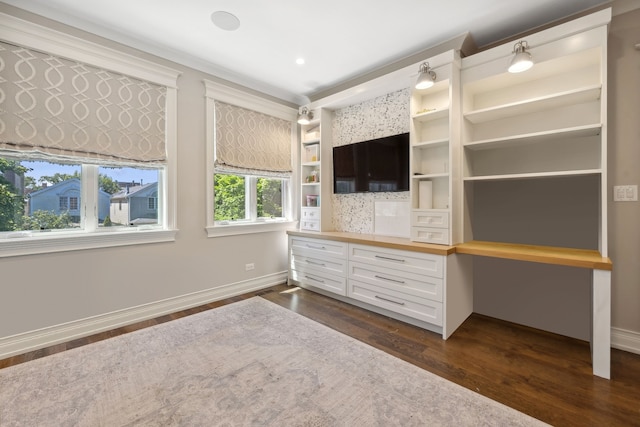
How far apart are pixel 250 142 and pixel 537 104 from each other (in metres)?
2.95

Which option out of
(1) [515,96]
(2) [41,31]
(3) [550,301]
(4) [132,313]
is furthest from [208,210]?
(3) [550,301]

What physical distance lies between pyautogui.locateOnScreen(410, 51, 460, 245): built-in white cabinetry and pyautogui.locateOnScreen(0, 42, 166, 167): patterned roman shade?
102 inches

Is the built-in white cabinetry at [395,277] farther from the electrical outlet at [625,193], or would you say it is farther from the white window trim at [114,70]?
the white window trim at [114,70]

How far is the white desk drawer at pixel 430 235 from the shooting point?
252 cm

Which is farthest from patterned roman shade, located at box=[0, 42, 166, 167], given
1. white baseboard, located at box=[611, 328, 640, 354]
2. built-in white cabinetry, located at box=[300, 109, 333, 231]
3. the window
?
white baseboard, located at box=[611, 328, 640, 354]

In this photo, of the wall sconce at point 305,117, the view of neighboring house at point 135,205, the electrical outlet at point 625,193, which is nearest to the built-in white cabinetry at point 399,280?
the electrical outlet at point 625,193

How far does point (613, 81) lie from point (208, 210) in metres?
3.86

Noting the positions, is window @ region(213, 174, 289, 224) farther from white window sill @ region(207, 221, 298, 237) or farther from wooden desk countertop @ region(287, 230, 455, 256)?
wooden desk countertop @ region(287, 230, 455, 256)

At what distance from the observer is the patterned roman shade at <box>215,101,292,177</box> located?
3309 millimetres

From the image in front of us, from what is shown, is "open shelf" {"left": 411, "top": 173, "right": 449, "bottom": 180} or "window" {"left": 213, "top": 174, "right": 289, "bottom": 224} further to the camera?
"window" {"left": 213, "top": 174, "right": 289, "bottom": 224}

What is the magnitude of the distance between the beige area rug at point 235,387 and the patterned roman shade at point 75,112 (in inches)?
63.3

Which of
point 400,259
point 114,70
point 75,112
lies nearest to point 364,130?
point 400,259

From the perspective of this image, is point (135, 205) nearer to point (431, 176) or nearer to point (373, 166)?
point (373, 166)

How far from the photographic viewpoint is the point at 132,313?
8.84ft
